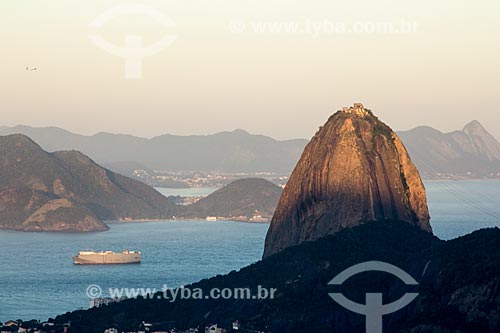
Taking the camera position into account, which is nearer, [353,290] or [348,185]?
[353,290]

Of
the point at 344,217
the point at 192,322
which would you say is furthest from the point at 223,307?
the point at 344,217

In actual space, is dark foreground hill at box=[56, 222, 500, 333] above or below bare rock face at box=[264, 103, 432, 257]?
below

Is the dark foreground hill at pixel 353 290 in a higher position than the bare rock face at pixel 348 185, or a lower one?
lower

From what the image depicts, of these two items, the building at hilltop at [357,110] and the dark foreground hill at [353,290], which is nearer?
the dark foreground hill at [353,290]

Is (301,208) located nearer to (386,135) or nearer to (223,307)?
(386,135)

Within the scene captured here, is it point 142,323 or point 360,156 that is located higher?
point 360,156
